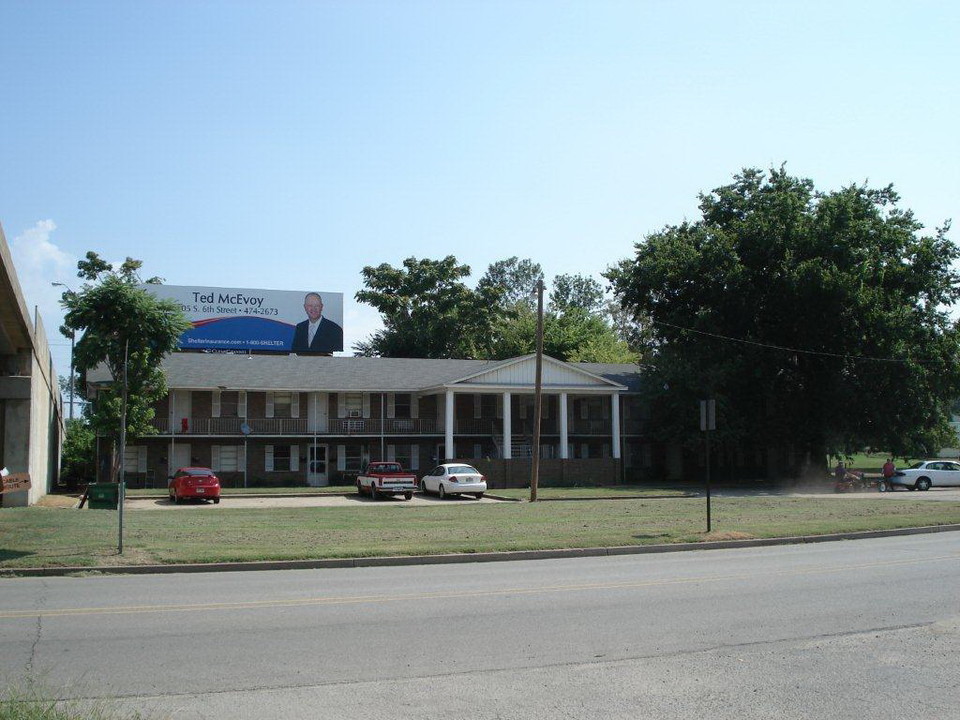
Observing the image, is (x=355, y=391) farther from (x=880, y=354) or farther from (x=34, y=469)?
(x=880, y=354)

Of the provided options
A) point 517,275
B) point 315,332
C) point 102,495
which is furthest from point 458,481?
point 517,275

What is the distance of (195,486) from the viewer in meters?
33.6

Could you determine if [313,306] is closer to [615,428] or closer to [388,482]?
[615,428]

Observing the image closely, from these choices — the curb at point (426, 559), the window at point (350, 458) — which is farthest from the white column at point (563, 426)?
the curb at point (426, 559)

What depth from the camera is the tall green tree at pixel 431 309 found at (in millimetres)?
70188

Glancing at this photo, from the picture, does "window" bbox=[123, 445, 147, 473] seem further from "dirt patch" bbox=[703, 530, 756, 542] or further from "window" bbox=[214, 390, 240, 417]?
"dirt patch" bbox=[703, 530, 756, 542]

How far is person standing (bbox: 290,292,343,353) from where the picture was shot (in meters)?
60.1

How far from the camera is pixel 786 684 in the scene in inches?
294

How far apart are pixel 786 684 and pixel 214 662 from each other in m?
4.90

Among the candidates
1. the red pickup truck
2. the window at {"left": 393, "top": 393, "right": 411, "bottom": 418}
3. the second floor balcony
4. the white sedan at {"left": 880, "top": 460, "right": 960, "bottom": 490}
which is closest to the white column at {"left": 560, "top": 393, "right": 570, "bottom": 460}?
the second floor balcony

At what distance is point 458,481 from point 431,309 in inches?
1366

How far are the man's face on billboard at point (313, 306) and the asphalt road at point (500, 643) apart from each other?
4678 centimetres

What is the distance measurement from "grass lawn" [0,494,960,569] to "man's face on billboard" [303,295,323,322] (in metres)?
31.0

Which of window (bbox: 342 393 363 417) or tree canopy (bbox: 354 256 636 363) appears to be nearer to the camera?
window (bbox: 342 393 363 417)
